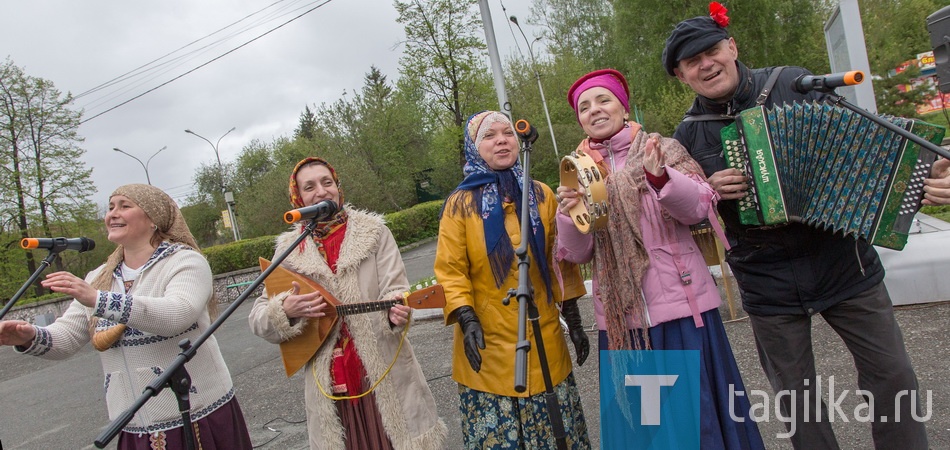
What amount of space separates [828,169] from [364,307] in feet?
7.08

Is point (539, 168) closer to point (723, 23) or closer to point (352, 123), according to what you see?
point (352, 123)

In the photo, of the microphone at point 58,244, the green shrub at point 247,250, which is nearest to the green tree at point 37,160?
the green shrub at point 247,250

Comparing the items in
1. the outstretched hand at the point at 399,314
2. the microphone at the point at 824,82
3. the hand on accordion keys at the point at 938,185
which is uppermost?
the microphone at the point at 824,82

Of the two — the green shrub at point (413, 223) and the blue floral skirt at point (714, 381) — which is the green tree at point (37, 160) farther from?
the blue floral skirt at point (714, 381)

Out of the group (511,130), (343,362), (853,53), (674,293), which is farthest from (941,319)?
(343,362)

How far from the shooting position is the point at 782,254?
8.27 ft

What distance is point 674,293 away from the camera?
243 centimetres

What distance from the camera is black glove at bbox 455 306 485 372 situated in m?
2.49

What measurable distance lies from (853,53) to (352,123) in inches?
1067

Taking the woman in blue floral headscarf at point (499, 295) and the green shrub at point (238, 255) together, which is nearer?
the woman in blue floral headscarf at point (499, 295)

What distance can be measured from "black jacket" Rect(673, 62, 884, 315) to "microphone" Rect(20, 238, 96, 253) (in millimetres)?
3024

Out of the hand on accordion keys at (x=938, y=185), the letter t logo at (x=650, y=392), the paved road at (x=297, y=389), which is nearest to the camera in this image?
the hand on accordion keys at (x=938, y=185)

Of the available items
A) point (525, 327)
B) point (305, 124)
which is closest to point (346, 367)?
point (525, 327)

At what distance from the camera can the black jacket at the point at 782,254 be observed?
2.46 meters
